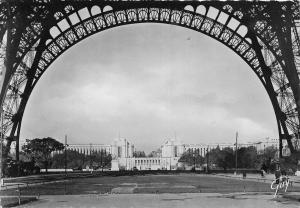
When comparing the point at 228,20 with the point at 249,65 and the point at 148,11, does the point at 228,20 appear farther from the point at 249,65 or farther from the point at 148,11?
the point at 148,11

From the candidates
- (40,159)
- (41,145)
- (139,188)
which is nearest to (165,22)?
(139,188)

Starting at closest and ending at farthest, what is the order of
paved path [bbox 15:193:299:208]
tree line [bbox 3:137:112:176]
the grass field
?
paved path [bbox 15:193:299:208]
the grass field
tree line [bbox 3:137:112:176]

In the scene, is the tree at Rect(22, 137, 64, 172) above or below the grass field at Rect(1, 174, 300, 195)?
above

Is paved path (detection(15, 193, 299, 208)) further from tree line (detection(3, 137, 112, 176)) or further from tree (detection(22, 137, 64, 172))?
tree (detection(22, 137, 64, 172))

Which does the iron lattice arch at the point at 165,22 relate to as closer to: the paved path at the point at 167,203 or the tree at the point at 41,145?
the paved path at the point at 167,203

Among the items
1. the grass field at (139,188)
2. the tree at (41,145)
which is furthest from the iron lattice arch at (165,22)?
the tree at (41,145)

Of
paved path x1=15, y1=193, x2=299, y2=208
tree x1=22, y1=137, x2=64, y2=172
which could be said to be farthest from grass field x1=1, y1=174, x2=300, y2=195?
tree x1=22, y1=137, x2=64, y2=172

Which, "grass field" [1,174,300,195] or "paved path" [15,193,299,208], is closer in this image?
"paved path" [15,193,299,208]

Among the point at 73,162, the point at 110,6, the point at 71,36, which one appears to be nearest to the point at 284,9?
the point at 110,6

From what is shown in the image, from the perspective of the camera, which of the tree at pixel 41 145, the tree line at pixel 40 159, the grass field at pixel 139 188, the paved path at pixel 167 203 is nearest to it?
the paved path at pixel 167 203

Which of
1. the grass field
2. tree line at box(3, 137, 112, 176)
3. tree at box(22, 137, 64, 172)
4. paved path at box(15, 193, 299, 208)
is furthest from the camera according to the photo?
tree at box(22, 137, 64, 172)

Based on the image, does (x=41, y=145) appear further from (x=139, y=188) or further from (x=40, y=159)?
(x=139, y=188)

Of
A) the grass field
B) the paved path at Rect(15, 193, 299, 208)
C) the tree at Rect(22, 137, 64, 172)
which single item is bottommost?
the grass field
